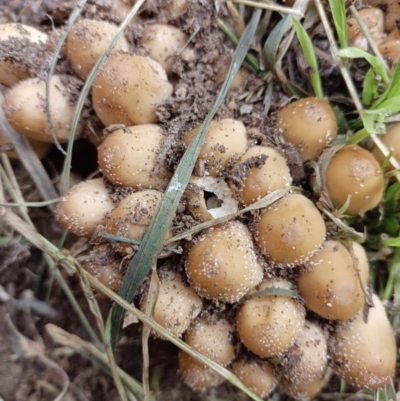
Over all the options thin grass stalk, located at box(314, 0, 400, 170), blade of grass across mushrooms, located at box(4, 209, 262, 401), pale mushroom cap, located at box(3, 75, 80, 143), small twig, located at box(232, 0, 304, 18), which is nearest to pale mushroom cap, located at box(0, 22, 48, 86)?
pale mushroom cap, located at box(3, 75, 80, 143)

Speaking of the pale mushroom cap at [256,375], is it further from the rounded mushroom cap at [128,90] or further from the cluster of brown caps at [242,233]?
the rounded mushroom cap at [128,90]

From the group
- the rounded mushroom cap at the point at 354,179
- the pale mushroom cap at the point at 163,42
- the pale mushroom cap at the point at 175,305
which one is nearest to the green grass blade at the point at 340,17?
the rounded mushroom cap at the point at 354,179

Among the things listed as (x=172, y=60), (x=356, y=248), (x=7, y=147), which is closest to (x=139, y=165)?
(x=172, y=60)

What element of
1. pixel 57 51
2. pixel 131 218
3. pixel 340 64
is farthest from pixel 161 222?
pixel 340 64

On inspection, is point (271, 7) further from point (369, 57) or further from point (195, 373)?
point (195, 373)

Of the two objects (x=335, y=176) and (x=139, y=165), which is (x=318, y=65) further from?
(x=139, y=165)

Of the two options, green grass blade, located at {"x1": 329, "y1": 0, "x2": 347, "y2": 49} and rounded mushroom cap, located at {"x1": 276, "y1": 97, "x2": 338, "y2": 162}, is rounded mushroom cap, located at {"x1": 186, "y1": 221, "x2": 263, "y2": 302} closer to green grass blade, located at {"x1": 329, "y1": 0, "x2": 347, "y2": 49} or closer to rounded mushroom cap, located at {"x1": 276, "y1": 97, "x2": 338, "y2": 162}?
rounded mushroom cap, located at {"x1": 276, "y1": 97, "x2": 338, "y2": 162}
